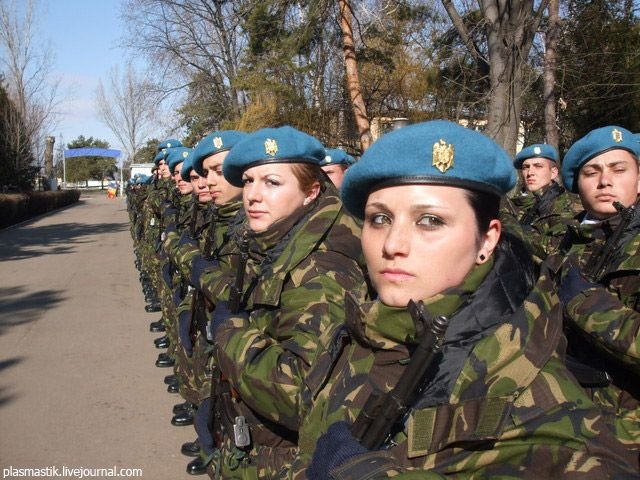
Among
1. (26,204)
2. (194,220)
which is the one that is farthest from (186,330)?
(26,204)

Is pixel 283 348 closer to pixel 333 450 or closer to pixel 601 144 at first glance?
pixel 333 450

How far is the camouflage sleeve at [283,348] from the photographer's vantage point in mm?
2016

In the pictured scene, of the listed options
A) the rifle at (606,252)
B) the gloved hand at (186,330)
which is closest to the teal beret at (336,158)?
the gloved hand at (186,330)

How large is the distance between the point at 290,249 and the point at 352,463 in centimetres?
113

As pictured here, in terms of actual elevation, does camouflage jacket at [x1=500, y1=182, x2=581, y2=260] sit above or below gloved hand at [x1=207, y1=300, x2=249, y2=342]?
above

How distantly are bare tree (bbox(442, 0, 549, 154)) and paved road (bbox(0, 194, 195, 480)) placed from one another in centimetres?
443

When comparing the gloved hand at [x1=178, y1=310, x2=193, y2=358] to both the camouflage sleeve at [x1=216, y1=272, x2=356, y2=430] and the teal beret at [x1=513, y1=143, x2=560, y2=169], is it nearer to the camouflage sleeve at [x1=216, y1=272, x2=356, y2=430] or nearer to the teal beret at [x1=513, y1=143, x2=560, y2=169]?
the camouflage sleeve at [x1=216, y1=272, x2=356, y2=430]

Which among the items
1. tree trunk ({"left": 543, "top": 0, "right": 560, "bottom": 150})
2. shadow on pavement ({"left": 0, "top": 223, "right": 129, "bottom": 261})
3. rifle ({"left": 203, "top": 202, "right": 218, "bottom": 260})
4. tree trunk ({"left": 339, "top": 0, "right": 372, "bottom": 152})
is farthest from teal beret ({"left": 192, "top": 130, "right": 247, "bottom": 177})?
shadow on pavement ({"left": 0, "top": 223, "right": 129, "bottom": 261})

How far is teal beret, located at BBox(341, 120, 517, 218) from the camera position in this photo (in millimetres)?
1427

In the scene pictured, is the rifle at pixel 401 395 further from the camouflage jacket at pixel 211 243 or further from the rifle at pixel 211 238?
the rifle at pixel 211 238

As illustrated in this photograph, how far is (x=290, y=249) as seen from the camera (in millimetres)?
2320

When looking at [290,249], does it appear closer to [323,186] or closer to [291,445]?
[323,186]

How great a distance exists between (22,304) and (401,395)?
8717 mm

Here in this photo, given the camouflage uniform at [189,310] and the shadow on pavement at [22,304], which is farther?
the shadow on pavement at [22,304]
